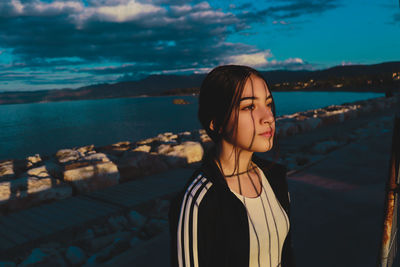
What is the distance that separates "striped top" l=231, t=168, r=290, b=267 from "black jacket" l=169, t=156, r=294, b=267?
5 centimetres

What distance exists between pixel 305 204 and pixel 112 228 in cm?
252

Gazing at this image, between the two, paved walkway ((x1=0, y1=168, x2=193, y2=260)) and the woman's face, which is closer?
the woman's face

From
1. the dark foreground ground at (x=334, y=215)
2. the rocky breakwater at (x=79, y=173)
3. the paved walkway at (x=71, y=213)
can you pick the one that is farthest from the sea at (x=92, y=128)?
the dark foreground ground at (x=334, y=215)

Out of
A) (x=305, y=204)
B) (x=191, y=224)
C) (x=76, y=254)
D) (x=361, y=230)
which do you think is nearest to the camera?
(x=191, y=224)

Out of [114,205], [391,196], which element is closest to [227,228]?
[391,196]

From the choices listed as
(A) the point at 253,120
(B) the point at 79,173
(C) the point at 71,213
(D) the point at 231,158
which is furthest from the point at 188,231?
(B) the point at 79,173

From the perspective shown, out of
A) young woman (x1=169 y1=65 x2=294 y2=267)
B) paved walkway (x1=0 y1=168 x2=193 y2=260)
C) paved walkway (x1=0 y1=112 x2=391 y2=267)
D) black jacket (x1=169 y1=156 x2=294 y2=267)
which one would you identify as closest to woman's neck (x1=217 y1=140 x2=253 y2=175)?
young woman (x1=169 y1=65 x2=294 y2=267)

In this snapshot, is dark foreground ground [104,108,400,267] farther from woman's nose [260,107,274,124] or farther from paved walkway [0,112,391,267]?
woman's nose [260,107,274,124]

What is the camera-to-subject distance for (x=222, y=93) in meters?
1.26

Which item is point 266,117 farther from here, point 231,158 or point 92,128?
point 92,128

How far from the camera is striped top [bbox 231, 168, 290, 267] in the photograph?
1281 millimetres

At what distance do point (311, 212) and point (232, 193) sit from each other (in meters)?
2.75

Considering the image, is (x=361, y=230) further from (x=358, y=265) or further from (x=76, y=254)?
(x=76, y=254)

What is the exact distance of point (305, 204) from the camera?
12.8 ft
